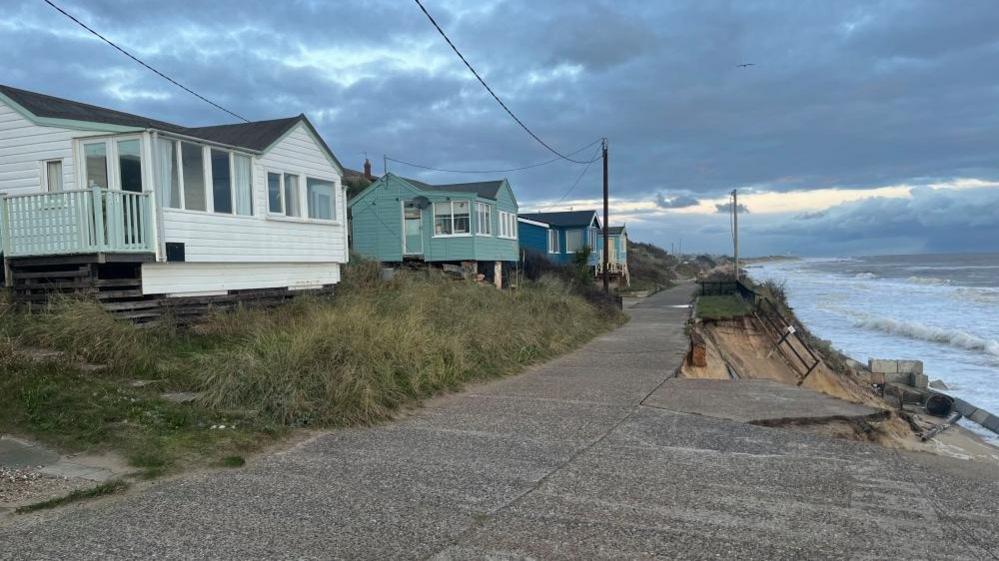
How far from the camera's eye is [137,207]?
1130 cm

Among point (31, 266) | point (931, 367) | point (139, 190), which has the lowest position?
point (931, 367)

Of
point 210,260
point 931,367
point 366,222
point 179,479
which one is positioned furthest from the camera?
point 366,222

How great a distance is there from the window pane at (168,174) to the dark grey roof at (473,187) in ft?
48.5

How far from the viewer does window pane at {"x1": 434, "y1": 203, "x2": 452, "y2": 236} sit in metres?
25.9

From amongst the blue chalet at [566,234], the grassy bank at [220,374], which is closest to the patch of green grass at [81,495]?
the grassy bank at [220,374]

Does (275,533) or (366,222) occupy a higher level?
(366,222)

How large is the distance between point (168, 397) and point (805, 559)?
6388 mm

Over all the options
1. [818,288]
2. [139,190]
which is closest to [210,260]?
[139,190]

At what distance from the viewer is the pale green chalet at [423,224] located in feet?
84.5

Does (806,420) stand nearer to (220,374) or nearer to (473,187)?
(220,374)

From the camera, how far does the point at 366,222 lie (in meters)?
27.1

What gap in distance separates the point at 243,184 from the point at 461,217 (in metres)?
12.5

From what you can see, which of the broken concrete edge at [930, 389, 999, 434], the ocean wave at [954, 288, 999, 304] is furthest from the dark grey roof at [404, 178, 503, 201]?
the ocean wave at [954, 288, 999, 304]

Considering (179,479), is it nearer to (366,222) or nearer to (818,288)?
(366,222)
